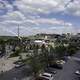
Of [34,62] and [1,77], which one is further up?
[34,62]

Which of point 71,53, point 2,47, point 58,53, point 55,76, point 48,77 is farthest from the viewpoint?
point 2,47

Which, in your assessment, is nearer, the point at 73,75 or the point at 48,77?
the point at 48,77

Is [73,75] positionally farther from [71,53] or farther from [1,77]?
[71,53]

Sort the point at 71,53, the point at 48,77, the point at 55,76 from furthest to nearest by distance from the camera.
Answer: the point at 71,53 < the point at 55,76 < the point at 48,77

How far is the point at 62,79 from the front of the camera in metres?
23.1

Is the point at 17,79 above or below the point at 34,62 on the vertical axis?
below

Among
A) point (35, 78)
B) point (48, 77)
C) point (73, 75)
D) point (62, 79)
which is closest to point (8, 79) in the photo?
point (35, 78)

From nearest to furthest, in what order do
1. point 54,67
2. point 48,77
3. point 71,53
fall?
point 48,77 < point 54,67 < point 71,53

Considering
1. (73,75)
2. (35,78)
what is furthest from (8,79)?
(73,75)

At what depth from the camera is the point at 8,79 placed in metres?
23.6

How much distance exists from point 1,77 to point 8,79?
1.60 m

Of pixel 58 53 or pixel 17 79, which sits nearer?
pixel 17 79

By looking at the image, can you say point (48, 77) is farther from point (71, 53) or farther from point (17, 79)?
point (71, 53)

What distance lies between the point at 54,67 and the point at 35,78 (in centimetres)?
801
